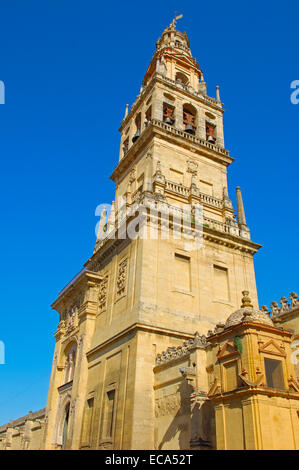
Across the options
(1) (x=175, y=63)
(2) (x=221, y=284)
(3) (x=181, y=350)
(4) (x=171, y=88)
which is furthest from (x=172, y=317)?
(1) (x=175, y=63)

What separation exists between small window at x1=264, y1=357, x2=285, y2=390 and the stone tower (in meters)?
7.26

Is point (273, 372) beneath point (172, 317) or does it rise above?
beneath

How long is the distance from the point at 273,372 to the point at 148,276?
9.62m

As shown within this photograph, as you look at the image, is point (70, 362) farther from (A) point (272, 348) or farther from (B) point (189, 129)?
(A) point (272, 348)

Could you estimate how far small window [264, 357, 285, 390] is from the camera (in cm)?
1262

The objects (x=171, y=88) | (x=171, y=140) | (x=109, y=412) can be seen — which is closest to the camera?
(x=109, y=412)

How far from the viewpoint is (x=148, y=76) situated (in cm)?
3862

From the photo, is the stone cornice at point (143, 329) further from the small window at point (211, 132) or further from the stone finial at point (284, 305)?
the small window at point (211, 132)

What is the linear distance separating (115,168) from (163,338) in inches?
680

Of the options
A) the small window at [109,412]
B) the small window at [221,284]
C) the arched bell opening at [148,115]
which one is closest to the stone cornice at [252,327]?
the small window at [109,412]

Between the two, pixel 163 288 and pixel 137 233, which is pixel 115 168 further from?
pixel 163 288

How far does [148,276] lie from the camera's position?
21422 mm

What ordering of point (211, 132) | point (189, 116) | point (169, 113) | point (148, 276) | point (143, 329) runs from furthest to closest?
point (211, 132), point (189, 116), point (169, 113), point (148, 276), point (143, 329)

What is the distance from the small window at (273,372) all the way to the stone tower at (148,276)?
7.26m
